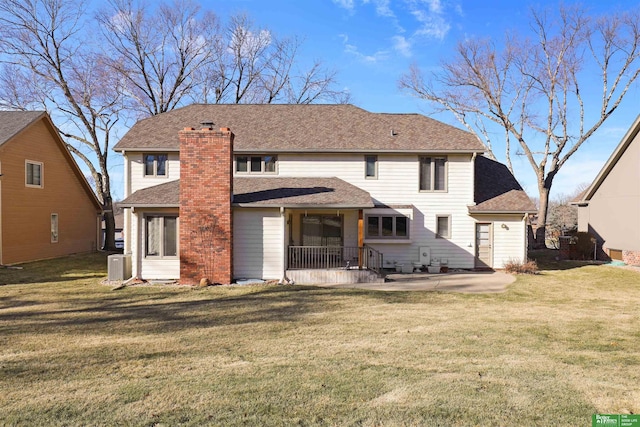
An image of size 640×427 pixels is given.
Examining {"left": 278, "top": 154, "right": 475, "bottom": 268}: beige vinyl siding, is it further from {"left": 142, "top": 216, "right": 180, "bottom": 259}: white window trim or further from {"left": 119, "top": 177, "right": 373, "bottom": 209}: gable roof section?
{"left": 142, "top": 216, "right": 180, "bottom": 259}: white window trim

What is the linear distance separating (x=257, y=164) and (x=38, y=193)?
481 inches

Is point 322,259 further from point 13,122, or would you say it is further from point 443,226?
point 13,122

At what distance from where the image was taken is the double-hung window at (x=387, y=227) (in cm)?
1559

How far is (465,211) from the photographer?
51.4ft

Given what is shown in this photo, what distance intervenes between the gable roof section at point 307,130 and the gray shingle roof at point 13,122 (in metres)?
6.10

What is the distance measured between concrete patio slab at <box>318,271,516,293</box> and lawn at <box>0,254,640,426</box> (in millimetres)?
1346

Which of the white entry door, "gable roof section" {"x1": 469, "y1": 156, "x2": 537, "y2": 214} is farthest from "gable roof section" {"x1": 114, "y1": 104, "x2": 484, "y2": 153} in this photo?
the white entry door

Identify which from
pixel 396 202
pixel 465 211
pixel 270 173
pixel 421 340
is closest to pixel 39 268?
pixel 270 173

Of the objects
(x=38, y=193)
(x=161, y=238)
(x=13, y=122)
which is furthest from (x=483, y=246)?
(x=13, y=122)

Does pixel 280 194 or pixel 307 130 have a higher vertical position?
pixel 307 130

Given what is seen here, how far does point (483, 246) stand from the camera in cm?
1579

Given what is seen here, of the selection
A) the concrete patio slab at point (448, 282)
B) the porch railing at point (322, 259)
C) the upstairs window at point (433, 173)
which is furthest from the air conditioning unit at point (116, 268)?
the upstairs window at point (433, 173)

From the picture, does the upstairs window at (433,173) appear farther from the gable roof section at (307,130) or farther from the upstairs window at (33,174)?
the upstairs window at (33,174)

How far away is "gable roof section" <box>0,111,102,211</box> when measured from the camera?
57.1 ft
